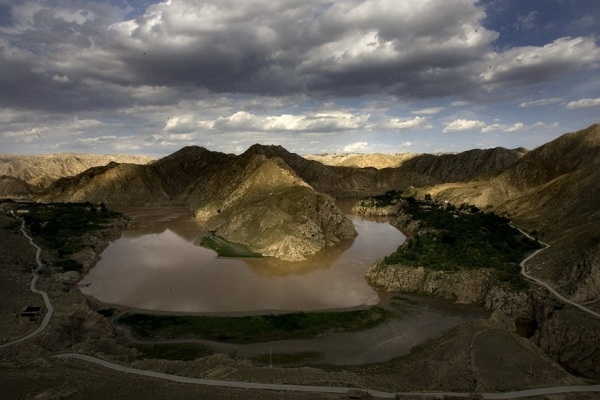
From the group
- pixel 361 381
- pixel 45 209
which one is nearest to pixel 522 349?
pixel 361 381

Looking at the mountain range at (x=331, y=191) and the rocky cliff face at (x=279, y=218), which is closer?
the mountain range at (x=331, y=191)

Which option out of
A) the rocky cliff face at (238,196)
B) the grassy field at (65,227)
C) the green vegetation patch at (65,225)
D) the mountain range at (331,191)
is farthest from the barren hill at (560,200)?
the green vegetation patch at (65,225)

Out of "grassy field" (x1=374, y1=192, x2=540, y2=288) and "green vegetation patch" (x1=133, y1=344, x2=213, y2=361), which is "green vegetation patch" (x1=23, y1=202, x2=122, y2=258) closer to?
"green vegetation patch" (x1=133, y1=344, x2=213, y2=361)

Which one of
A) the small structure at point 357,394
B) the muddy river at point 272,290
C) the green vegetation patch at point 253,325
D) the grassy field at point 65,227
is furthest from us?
the grassy field at point 65,227

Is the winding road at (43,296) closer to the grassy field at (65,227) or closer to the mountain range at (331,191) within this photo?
the grassy field at (65,227)

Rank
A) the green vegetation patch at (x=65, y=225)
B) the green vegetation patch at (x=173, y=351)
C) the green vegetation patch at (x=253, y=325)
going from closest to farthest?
the green vegetation patch at (x=173, y=351), the green vegetation patch at (x=253, y=325), the green vegetation patch at (x=65, y=225)

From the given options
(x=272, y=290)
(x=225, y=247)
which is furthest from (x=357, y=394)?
(x=225, y=247)

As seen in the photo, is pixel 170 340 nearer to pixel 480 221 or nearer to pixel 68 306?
pixel 68 306

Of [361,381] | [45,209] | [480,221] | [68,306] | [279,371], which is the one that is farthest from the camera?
[45,209]
